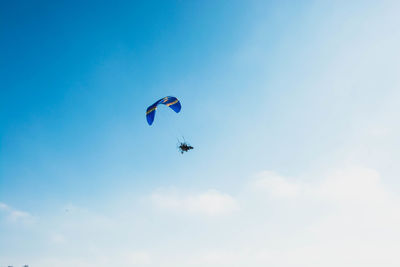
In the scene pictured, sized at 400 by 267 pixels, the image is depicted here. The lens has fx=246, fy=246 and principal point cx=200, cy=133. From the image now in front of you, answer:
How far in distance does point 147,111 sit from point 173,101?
311 centimetres

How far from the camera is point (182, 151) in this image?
26.2 m

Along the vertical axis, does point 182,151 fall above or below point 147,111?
below

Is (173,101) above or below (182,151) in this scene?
above

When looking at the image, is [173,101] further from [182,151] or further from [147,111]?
[182,151]

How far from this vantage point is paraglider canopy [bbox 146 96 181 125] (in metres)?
25.6

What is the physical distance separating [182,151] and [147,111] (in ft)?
18.4

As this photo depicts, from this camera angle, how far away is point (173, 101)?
27.1m

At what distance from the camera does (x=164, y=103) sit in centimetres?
2664

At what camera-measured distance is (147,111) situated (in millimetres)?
25891

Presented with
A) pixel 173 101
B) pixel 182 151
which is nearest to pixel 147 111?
pixel 173 101

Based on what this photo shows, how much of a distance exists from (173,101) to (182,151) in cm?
561

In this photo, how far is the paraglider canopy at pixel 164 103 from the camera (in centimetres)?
2563
